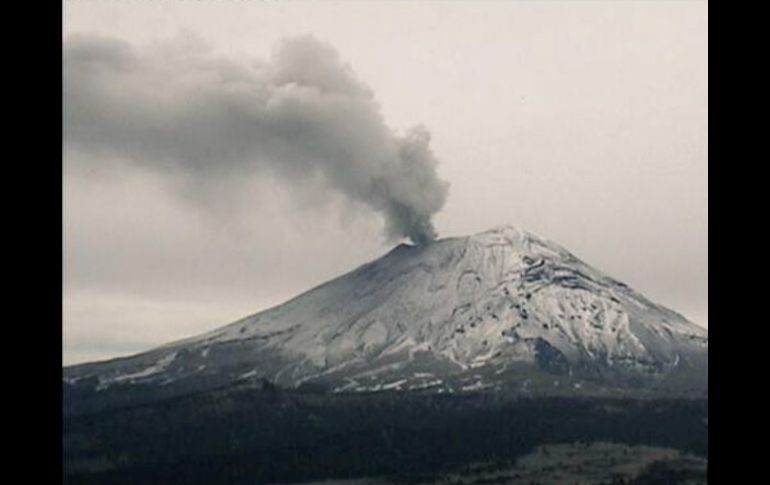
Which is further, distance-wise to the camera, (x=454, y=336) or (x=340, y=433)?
(x=454, y=336)

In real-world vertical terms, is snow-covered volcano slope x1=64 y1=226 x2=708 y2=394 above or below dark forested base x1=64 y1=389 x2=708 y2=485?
above

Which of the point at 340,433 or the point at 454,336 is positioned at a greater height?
the point at 454,336

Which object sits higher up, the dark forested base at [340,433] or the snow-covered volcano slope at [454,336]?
the snow-covered volcano slope at [454,336]

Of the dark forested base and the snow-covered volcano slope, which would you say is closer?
the dark forested base
